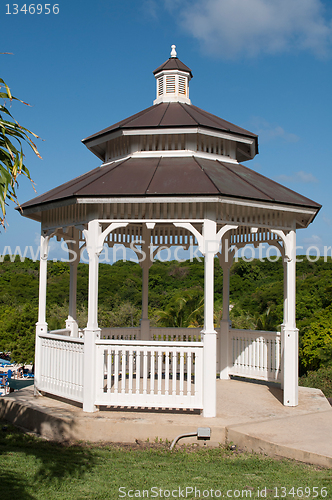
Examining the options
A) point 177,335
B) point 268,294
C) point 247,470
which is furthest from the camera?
point 268,294

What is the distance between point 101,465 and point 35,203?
4.98m

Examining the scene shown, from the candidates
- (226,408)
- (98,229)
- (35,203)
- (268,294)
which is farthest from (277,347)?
(268,294)

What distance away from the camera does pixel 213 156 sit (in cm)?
952

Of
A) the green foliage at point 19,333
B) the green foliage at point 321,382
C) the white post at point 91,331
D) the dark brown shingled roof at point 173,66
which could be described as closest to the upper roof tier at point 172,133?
the dark brown shingled roof at point 173,66

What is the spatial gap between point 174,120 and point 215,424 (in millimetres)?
5704

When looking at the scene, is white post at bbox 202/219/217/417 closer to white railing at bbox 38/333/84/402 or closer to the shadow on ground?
the shadow on ground

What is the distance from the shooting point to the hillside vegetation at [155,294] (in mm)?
30781

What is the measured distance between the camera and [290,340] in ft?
29.0

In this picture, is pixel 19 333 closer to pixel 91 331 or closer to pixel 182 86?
pixel 182 86

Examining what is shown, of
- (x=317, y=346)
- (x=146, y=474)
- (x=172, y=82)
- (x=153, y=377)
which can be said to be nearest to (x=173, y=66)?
(x=172, y=82)

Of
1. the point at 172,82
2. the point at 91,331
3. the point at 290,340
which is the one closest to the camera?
the point at 91,331

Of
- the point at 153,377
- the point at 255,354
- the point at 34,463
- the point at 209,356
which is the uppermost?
the point at 209,356

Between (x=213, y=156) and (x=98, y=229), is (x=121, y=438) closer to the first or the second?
(x=98, y=229)

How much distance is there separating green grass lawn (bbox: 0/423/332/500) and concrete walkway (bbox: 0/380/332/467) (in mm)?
Result: 209
